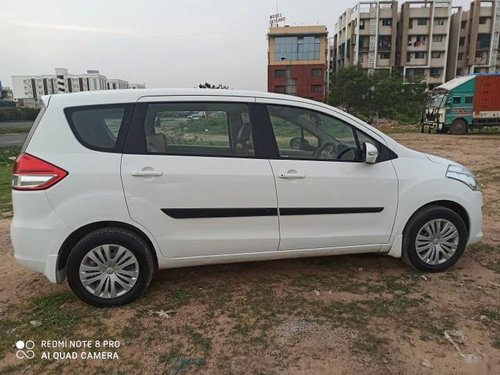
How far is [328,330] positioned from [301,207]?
103 centimetres

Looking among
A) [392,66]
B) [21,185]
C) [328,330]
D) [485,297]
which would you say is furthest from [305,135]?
[392,66]

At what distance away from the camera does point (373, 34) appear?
184 feet

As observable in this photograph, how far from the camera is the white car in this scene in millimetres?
3035

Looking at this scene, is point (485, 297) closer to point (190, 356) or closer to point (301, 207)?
point (301, 207)

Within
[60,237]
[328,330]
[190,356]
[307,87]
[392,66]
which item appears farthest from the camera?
[307,87]

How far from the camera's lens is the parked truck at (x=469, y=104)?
21266mm

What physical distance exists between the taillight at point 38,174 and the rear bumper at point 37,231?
61mm

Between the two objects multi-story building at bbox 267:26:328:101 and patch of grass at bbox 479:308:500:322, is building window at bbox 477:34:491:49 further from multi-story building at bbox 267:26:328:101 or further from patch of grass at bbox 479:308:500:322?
patch of grass at bbox 479:308:500:322

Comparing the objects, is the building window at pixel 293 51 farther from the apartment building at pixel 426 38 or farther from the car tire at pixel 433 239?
the car tire at pixel 433 239

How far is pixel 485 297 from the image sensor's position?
10.8ft

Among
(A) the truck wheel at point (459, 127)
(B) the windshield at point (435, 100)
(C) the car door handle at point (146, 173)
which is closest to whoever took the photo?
(C) the car door handle at point (146, 173)

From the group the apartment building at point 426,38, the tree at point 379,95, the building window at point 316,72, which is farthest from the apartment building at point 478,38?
the tree at point 379,95

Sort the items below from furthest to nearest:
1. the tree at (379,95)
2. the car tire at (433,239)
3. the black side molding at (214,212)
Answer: the tree at (379,95) → the car tire at (433,239) → the black side molding at (214,212)

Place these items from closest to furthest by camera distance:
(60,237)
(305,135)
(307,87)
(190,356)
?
(190,356) < (60,237) < (305,135) < (307,87)
